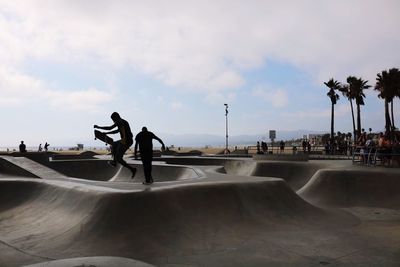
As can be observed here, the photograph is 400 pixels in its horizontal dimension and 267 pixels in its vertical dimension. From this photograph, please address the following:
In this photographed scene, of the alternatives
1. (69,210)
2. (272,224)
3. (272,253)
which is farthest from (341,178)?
(69,210)

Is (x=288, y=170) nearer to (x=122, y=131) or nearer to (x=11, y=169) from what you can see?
(x=122, y=131)

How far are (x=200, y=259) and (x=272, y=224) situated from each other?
112 inches

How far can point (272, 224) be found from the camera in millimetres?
9547

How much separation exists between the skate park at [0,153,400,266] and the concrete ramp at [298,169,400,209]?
54 centimetres

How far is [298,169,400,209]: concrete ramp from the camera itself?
1357 centimetres

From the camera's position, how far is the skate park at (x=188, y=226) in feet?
24.0

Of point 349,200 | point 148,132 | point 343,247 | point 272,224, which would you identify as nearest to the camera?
point 343,247

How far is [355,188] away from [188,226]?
7.86m

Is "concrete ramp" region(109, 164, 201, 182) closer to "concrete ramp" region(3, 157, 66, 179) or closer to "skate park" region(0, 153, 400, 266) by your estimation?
"concrete ramp" region(3, 157, 66, 179)

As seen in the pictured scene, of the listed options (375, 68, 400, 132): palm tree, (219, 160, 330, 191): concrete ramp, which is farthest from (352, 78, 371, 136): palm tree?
(219, 160, 330, 191): concrete ramp

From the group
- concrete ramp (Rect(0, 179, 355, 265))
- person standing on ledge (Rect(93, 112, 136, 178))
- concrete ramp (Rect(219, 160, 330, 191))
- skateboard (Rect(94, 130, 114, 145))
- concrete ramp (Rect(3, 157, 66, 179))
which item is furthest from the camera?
concrete ramp (Rect(219, 160, 330, 191))

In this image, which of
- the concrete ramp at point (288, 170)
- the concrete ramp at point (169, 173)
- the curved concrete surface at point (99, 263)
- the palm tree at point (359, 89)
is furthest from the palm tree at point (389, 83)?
the curved concrete surface at point (99, 263)

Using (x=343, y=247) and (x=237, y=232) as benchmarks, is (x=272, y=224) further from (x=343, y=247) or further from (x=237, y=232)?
(x=343, y=247)

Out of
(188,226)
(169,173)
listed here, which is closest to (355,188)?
(169,173)
